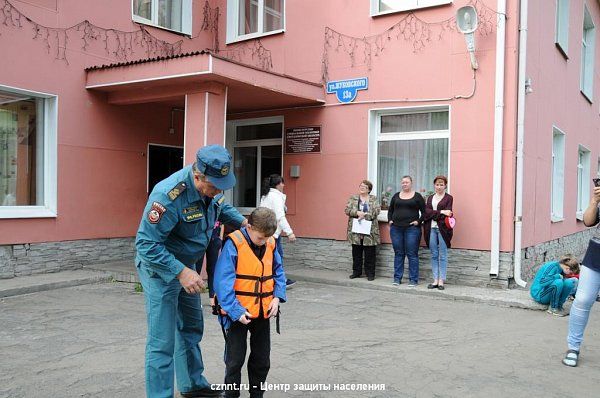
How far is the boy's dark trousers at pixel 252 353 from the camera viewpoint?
146 inches

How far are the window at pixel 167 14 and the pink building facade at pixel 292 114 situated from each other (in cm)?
4

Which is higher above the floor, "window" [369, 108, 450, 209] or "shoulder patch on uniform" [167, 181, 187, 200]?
"window" [369, 108, 450, 209]

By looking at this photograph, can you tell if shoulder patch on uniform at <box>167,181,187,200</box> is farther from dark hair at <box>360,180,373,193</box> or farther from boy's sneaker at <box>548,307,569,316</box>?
dark hair at <box>360,180,373,193</box>

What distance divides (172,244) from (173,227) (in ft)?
0.66

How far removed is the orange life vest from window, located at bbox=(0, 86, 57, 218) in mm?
6348

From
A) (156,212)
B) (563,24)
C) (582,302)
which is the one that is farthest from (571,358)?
(563,24)

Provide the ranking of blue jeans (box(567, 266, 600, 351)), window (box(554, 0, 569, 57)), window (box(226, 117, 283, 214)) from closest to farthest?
blue jeans (box(567, 266, 600, 351)) < window (box(226, 117, 283, 214)) < window (box(554, 0, 569, 57))

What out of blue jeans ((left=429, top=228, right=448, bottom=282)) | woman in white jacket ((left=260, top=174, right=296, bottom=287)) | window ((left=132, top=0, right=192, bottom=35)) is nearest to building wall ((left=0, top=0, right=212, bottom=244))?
window ((left=132, top=0, right=192, bottom=35))

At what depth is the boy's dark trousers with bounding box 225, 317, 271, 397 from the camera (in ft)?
12.1

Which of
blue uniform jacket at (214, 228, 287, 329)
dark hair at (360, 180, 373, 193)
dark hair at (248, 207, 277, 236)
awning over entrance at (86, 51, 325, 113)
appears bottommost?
blue uniform jacket at (214, 228, 287, 329)

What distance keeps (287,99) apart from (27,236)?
4840 millimetres

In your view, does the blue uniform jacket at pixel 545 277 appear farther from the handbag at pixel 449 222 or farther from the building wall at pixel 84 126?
the building wall at pixel 84 126

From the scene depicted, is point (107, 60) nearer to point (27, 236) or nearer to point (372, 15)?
point (27, 236)

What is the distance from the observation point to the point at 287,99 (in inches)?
399
